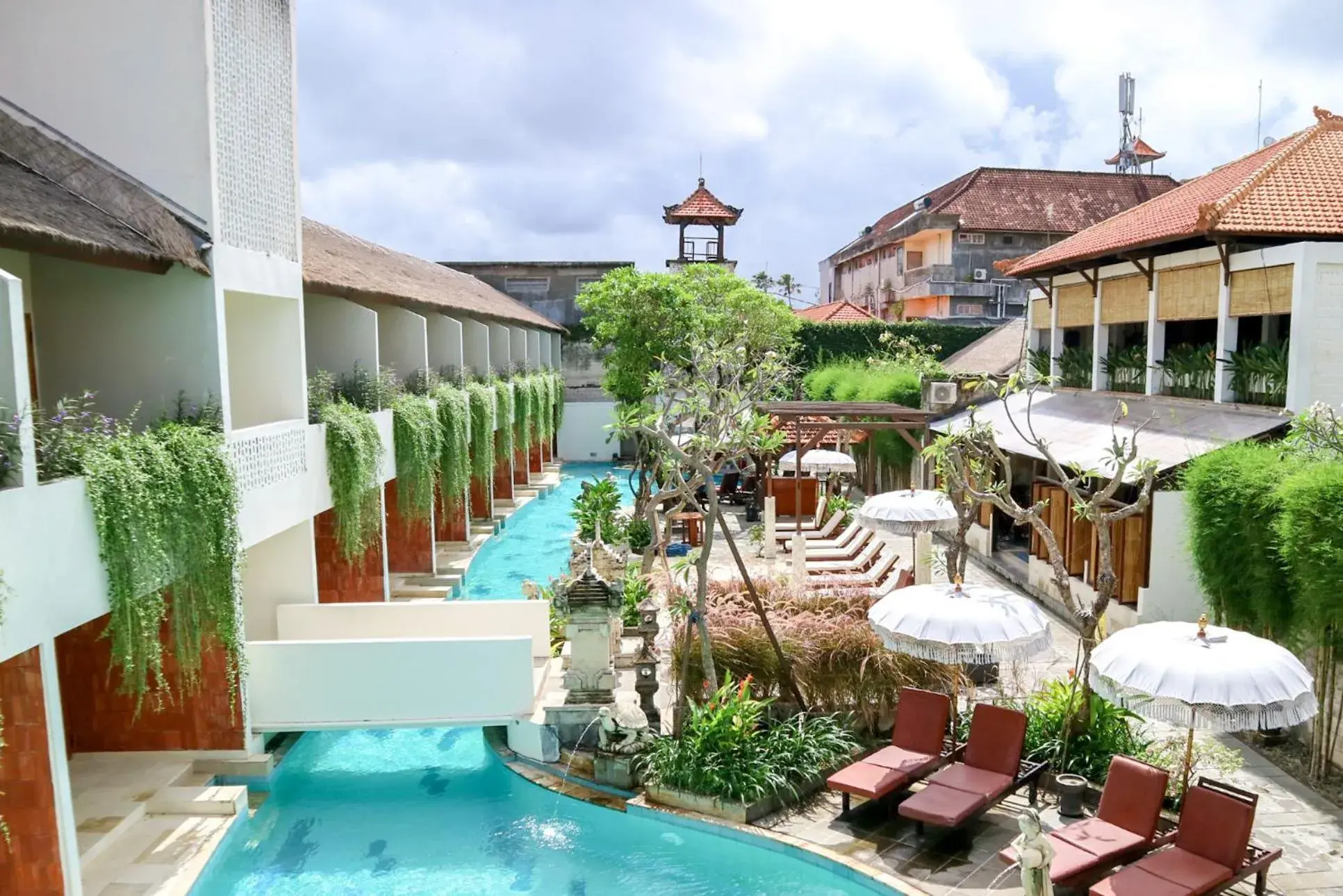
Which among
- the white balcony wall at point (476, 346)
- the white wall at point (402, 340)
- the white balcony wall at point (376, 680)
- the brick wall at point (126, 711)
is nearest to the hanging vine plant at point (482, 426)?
the white balcony wall at point (476, 346)

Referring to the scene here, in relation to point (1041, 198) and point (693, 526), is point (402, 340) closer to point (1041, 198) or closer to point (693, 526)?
point (693, 526)

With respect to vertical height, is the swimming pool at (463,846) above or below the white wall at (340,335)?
below

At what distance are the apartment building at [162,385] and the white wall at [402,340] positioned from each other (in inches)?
188

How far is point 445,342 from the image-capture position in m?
20.7

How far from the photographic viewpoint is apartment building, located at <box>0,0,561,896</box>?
724 cm

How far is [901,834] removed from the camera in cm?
870

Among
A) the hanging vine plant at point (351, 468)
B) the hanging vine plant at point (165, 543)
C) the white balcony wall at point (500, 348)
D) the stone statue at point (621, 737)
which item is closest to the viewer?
the hanging vine plant at point (165, 543)

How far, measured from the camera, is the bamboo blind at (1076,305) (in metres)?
19.7

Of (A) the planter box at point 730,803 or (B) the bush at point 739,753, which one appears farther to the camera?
(B) the bush at point 739,753

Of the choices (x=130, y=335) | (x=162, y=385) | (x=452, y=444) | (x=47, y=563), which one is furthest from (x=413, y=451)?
(x=47, y=563)

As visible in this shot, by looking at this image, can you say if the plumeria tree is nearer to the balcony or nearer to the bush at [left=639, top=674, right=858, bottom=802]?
the bush at [left=639, top=674, right=858, bottom=802]

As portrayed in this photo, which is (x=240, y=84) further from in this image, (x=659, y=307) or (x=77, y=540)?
(x=659, y=307)

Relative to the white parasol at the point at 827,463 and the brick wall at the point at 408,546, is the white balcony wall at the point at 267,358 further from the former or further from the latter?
the white parasol at the point at 827,463

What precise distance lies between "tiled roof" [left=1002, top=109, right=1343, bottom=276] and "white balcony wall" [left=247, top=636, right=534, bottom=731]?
11.3 meters
